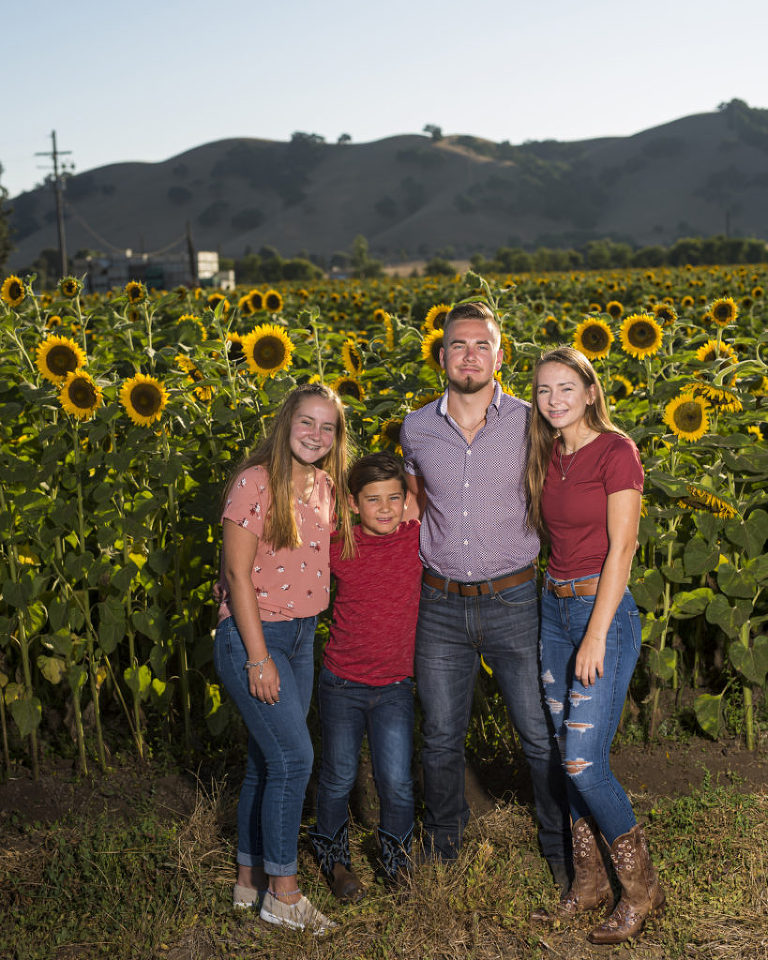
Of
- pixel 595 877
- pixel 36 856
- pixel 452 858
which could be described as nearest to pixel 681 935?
pixel 595 877

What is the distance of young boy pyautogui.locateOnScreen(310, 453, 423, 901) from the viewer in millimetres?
3666

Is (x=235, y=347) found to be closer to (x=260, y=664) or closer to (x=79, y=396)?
(x=79, y=396)

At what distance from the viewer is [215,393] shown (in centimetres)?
480

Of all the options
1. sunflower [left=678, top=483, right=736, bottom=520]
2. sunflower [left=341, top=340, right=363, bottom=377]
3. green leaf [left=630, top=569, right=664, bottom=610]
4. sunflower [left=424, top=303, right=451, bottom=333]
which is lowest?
green leaf [left=630, top=569, right=664, bottom=610]

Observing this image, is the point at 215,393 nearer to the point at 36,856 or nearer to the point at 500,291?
the point at 500,291

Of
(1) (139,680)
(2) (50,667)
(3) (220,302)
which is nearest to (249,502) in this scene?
(3) (220,302)

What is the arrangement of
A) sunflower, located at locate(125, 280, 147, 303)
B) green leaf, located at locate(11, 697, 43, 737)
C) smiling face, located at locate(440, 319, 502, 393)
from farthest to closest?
sunflower, located at locate(125, 280, 147, 303), green leaf, located at locate(11, 697, 43, 737), smiling face, located at locate(440, 319, 502, 393)

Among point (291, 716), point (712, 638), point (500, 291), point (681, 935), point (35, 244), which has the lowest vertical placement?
point (681, 935)

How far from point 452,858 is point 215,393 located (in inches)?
92.5

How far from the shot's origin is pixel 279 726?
340 cm

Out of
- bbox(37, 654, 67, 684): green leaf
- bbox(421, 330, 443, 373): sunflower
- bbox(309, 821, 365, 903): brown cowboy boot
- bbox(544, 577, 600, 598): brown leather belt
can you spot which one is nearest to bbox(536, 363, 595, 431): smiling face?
bbox(544, 577, 600, 598): brown leather belt

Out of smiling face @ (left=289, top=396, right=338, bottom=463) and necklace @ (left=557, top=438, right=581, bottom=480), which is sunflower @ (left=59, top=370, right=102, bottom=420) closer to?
smiling face @ (left=289, top=396, right=338, bottom=463)

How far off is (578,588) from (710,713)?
1700 mm

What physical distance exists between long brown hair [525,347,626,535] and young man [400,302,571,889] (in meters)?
0.06
